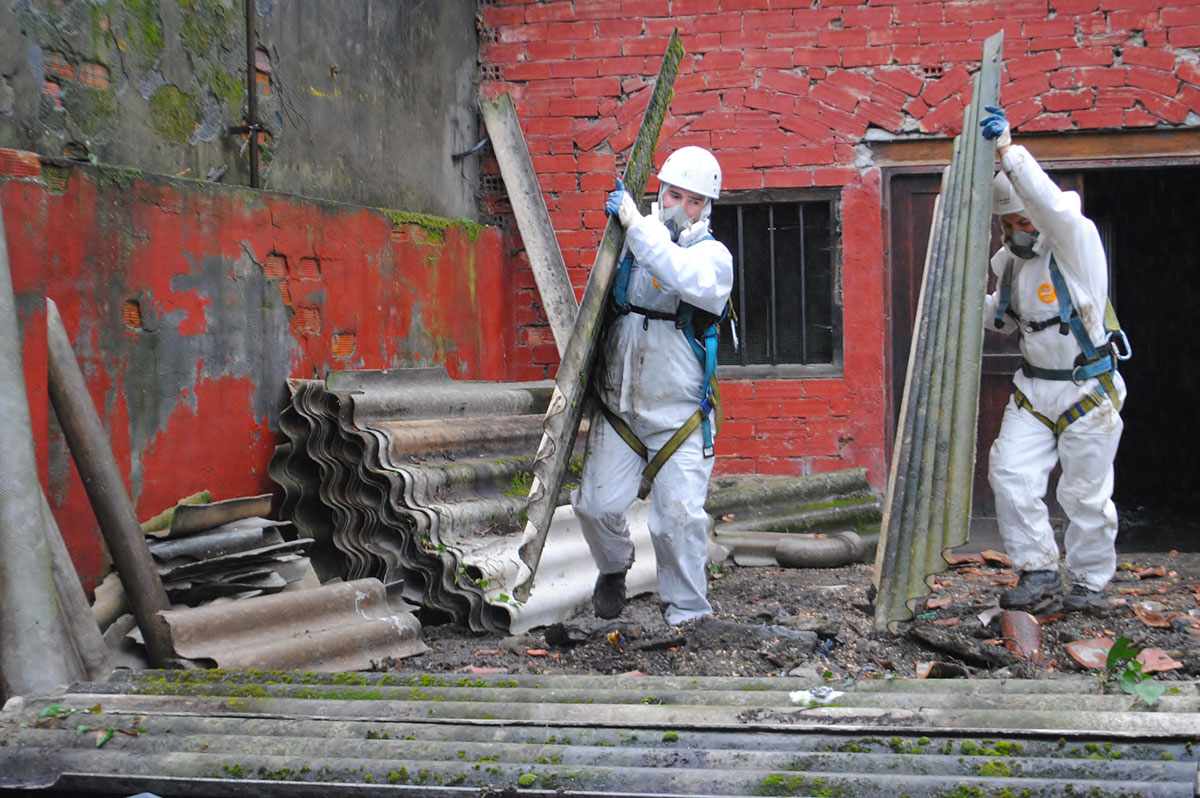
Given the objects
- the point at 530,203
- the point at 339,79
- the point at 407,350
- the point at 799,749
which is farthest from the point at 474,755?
the point at 530,203

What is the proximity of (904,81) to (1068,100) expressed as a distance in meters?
1.04

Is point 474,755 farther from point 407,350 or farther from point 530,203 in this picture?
point 530,203

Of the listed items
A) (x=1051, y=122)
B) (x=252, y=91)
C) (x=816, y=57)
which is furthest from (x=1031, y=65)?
(x=252, y=91)

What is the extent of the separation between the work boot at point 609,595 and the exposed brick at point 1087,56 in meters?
4.76

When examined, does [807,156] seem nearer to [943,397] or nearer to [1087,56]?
[1087,56]

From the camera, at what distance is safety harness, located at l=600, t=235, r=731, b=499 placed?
4723 mm

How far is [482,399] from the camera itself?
6.04m

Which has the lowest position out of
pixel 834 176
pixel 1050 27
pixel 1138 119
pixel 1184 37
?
pixel 834 176

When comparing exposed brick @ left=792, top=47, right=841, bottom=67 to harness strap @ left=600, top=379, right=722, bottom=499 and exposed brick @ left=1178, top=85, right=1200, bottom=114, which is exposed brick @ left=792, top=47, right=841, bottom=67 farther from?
harness strap @ left=600, top=379, right=722, bottom=499

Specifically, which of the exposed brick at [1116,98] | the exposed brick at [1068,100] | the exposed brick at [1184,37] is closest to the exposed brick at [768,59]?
the exposed brick at [1068,100]

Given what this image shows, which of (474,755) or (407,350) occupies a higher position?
(407,350)

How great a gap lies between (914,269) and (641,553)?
304cm

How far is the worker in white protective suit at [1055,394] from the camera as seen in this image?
493cm

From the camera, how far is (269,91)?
18.2 ft
